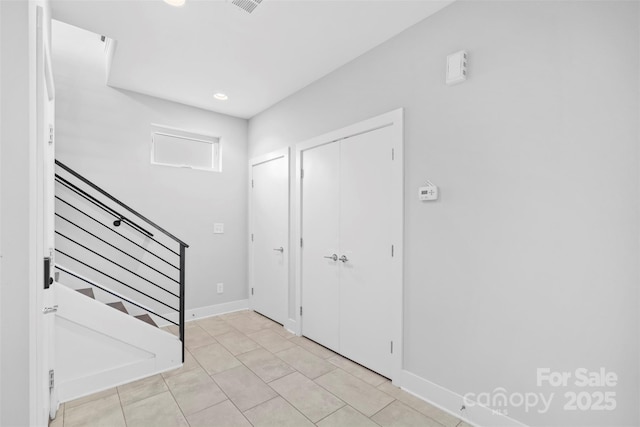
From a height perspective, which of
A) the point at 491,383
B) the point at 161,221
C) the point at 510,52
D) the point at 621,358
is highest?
the point at 510,52

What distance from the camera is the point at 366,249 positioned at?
2.56 m

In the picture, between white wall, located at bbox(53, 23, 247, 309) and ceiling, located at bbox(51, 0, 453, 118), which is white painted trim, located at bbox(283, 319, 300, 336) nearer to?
white wall, located at bbox(53, 23, 247, 309)

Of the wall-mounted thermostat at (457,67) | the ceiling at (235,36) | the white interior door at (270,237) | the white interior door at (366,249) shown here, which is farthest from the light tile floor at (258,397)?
the ceiling at (235,36)

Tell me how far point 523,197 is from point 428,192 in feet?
1.86

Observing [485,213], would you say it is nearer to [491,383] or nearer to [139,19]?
[491,383]

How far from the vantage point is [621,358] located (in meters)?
1.37

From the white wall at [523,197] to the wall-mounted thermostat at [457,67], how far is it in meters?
0.05

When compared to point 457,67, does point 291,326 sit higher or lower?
lower

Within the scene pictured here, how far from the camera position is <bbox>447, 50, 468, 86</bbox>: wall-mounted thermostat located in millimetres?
1884

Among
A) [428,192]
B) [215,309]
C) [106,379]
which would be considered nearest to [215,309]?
[215,309]

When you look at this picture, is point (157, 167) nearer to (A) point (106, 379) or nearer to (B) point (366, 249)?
(A) point (106, 379)

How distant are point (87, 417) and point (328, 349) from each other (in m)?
1.91

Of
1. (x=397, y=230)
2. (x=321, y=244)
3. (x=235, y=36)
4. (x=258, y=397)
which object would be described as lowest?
(x=258, y=397)

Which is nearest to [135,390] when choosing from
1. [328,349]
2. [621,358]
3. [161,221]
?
[328,349]
